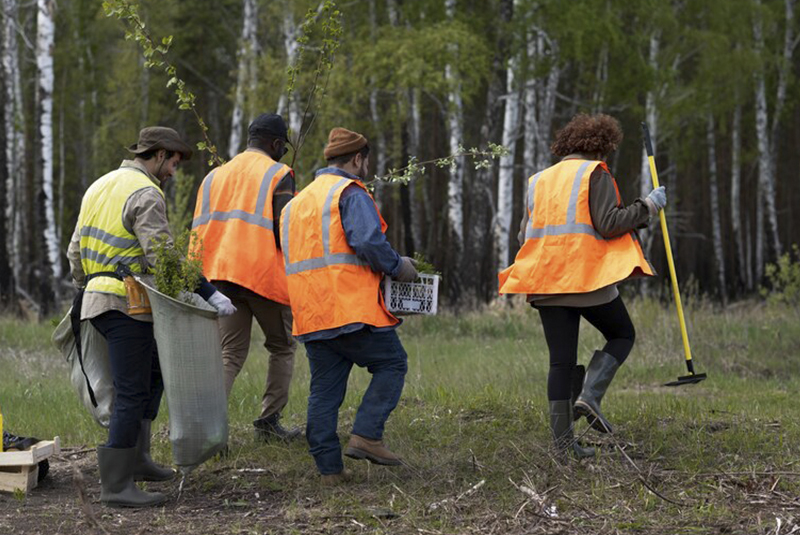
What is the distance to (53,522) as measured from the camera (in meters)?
5.75

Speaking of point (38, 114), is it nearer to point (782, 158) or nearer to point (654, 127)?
point (654, 127)

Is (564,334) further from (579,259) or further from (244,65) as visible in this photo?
(244,65)

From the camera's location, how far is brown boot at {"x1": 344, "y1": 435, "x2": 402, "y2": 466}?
6289 millimetres

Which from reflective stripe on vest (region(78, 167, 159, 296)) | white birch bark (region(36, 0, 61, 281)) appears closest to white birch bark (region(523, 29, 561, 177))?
white birch bark (region(36, 0, 61, 281))

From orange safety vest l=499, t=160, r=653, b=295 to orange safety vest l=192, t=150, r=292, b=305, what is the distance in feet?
4.61

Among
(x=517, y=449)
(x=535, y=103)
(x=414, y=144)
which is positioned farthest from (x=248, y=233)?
(x=414, y=144)

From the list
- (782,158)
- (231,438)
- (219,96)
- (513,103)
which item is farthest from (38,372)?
(782,158)

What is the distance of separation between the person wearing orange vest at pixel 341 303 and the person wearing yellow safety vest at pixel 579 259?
34.6 inches

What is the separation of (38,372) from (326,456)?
6.19 metres

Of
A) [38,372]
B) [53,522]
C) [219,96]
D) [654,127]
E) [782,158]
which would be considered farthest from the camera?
[782,158]

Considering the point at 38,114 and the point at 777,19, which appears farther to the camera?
the point at 777,19

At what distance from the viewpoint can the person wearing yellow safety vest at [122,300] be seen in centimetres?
599

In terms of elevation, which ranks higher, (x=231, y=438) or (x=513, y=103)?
(x=513, y=103)

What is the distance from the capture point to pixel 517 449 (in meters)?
6.70
